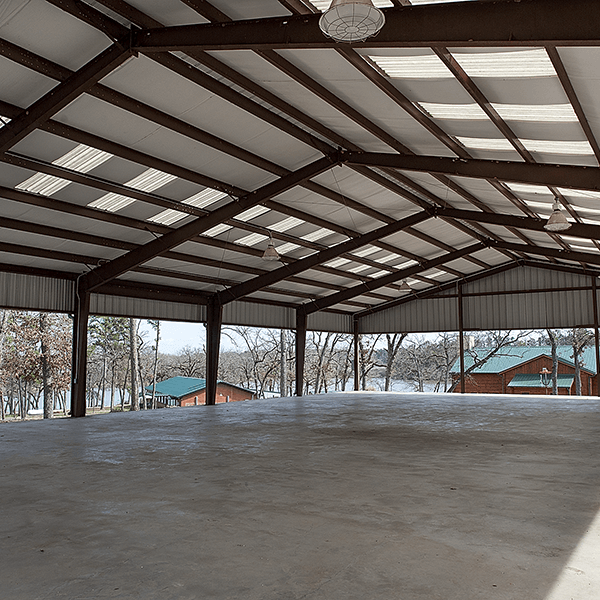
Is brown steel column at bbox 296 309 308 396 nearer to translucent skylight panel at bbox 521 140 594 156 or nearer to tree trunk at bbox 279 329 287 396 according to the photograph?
tree trunk at bbox 279 329 287 396

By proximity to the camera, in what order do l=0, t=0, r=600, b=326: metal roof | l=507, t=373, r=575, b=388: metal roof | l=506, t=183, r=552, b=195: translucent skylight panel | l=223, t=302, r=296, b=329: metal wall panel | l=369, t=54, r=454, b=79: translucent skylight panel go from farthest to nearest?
l=507, t=373, r=575, b=388: metal roof, l=223, t=302, r=296, b=329: metal wall panel, l=506, t=183, r=552, b=195: translucent skylight panel, l=369, t=54, r=454, b=79: translucent skylight panel, l=0, t=0, r=600, b=326: metal roof

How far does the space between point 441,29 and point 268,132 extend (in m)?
5.33

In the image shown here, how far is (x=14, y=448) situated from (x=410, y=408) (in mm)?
12015

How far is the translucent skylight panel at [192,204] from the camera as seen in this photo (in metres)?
12.4

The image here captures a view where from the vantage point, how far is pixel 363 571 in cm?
393

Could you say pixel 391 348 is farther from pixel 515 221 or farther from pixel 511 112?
pixel 511 112

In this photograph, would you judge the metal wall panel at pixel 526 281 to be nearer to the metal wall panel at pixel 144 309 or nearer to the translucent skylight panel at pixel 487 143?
the metal wall panel at pixel 144 309

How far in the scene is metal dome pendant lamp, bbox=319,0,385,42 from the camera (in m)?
3.93

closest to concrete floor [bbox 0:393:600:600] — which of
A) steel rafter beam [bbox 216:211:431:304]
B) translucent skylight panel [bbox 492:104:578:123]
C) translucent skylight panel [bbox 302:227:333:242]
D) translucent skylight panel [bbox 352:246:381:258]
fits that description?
translucent skylight panel [bbox 492:104:578:123]

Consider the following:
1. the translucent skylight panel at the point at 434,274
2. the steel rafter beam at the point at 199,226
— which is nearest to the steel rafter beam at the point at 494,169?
the steel rafter beam at the point at 199,226

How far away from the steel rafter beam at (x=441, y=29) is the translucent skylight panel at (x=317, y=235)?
9574 millimetres

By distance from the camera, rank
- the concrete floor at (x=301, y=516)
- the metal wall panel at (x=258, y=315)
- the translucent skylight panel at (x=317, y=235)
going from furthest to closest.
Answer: the metal wall panel at (x=258, y=315), the translucent skylight panel at (x=317, y=235), the concrete floor at (x=301, y=516)

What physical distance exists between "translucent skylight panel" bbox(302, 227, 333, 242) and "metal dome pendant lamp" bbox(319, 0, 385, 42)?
38.3 feet

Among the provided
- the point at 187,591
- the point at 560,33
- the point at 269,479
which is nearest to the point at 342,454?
the point at 269,479
